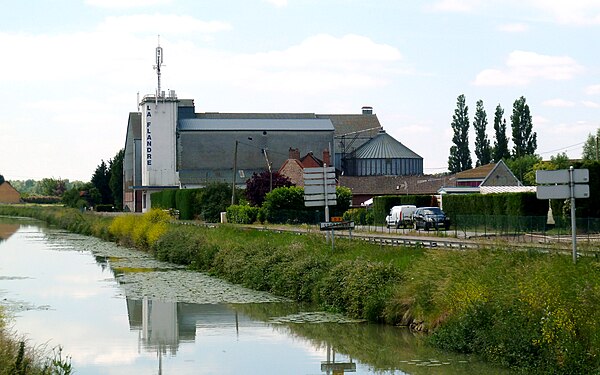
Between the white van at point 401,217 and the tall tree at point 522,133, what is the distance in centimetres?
6030

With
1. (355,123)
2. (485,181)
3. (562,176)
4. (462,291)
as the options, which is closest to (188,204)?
(485,181)

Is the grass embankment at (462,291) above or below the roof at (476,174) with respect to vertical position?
below

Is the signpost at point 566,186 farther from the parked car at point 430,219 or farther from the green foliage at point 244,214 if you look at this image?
the green foliage at point 244,214

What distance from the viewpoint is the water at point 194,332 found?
851 inches

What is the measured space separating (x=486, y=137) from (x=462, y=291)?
351ft

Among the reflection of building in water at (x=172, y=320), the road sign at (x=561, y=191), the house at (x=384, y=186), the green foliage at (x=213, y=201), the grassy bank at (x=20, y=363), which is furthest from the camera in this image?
the house at (x=384, y=186)

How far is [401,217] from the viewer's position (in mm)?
63281

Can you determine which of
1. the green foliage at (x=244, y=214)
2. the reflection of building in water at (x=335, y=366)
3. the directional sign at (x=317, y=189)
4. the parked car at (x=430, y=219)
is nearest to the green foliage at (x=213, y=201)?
the green foliage at (x=244, y=214)

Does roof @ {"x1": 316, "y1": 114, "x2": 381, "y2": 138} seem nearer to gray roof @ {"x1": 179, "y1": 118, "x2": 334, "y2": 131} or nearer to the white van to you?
gray roof @ {"x1": 179, "y1": 118, "x2": 334, "y2": 131}

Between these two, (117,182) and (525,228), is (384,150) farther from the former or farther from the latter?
(525,228)

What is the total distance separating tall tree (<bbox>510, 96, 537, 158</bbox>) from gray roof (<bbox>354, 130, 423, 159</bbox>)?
41.4 feet

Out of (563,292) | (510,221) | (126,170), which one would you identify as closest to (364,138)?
(126,170)

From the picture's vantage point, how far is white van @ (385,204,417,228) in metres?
62.6

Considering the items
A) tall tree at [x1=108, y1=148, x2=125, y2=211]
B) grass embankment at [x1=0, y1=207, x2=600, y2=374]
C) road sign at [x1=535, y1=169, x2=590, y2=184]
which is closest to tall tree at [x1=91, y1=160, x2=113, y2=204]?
tall tree at [x1=108, y1=148, x2=125, y2=211]
